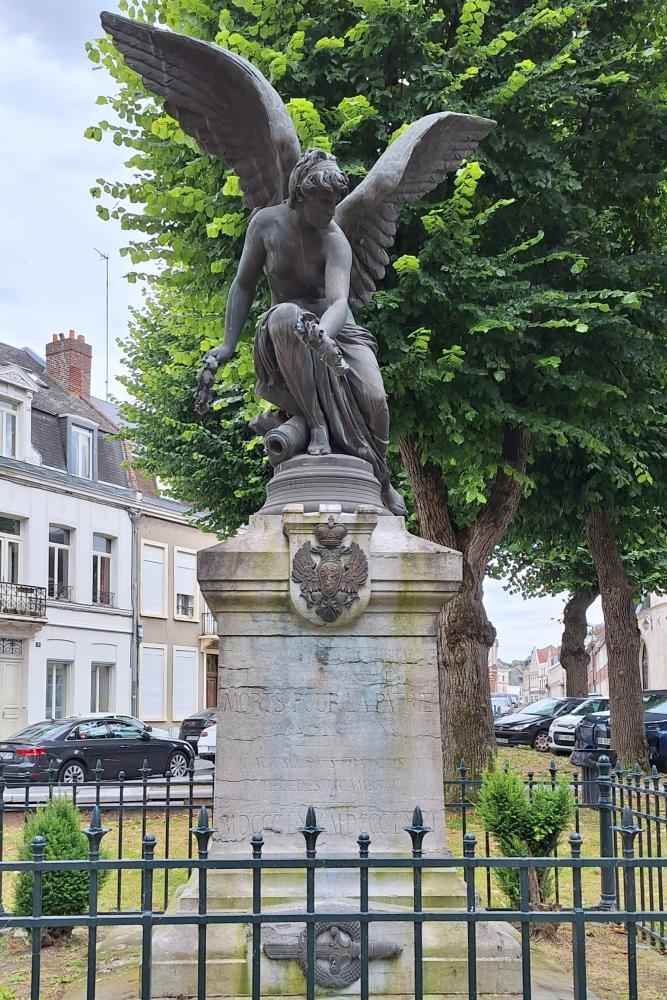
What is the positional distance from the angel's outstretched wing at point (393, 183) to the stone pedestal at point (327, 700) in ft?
5.94

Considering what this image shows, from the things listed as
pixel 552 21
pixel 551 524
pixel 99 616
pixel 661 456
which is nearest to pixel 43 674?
pixel 99 616

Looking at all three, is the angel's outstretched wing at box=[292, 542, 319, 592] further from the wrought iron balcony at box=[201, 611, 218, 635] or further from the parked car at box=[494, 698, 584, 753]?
the wrought iron balcony at box=[201, 611, 218, 635]

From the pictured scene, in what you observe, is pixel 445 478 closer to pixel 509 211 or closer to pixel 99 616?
pixel 509 211

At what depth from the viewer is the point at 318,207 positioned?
530 cm

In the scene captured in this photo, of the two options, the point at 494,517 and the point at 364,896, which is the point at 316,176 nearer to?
the point at 364,896

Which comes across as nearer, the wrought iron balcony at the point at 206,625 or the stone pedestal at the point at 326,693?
the stone pedestal at the point at 326,693

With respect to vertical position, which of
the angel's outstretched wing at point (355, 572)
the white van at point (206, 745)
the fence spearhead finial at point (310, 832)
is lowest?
the white van at point (206, 745)

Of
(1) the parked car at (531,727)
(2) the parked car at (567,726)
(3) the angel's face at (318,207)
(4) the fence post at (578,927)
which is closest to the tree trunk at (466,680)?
(3) the angel's face at (318,207)

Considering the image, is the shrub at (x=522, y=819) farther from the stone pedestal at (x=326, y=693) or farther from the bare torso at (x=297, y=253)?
the bare torso at (x=297, y=253)

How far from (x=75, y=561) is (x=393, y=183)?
23787 mm

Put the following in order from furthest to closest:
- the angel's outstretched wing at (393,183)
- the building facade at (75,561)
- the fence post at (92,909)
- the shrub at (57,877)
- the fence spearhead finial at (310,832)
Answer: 1. the building facade at (75,561)
2. the shrub at (57,877)
3. the angel's outstretched wing at (393,183)
4. the fence spearhead finial at (310,832)
5. the fence post at (92,909)

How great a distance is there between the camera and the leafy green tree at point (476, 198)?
32.1ft

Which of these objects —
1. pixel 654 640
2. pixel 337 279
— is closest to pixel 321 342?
pixel 337 279

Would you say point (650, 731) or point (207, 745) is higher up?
point (650, 731)
